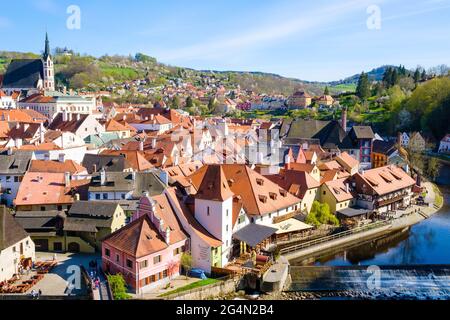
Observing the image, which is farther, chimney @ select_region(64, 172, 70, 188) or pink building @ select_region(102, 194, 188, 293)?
chimney @ select_region(64, 172, 70, 188)

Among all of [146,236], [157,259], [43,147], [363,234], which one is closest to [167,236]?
[146,236]

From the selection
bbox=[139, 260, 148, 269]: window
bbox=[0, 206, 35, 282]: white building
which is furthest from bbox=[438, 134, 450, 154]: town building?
bbox=[0, 206, 35, 282]: white building

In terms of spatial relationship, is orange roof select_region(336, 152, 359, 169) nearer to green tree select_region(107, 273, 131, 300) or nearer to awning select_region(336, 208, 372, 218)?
awning select_region(336, 208, 372, 218)

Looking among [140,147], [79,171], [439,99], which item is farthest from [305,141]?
[439,99]

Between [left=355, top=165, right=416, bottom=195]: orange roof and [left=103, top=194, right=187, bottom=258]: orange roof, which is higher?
[left=355, top=165, right=416, bottom=195]: orange roof

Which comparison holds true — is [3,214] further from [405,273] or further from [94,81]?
[94,81]

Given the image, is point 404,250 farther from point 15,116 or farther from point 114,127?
point 15,116
